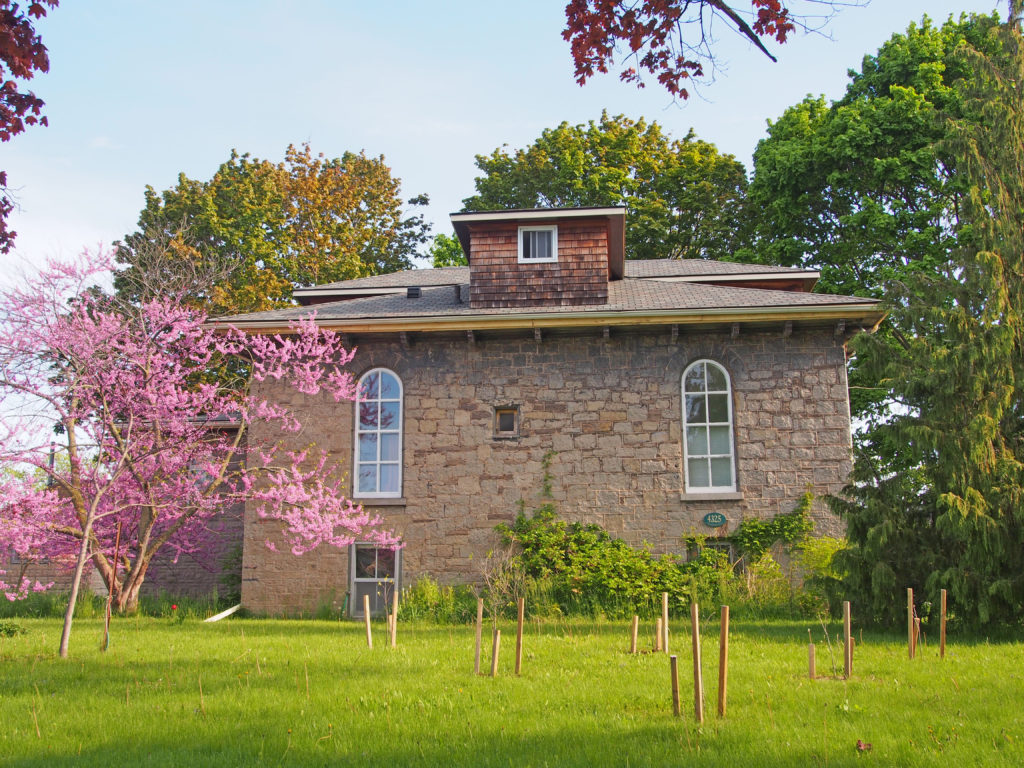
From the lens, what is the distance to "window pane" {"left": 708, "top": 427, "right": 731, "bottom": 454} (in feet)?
49.2

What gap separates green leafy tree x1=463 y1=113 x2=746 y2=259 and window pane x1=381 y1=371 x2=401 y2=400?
48.7ft

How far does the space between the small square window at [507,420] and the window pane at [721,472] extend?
327 centimetres

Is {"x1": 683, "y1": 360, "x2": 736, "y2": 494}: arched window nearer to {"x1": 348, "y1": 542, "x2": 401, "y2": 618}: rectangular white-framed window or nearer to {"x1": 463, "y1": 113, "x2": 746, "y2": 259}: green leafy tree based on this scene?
{"x1": 348, "y1": 542, "x2": 401, "y2": 618}: rectangular white-framed window

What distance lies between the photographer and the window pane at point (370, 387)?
15.6 meters

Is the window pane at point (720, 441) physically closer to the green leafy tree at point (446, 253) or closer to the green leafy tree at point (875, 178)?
the green leafy tree at point (875, 178)

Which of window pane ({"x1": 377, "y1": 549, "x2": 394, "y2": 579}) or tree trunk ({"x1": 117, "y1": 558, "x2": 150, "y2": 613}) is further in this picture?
tree trunk ({"x1": 117, "y1": 558, "x2": 150, "y2": 613})

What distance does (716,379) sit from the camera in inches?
598

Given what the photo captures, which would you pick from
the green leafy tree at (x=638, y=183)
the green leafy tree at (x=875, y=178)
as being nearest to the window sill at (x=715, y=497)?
the green leafy tree at (x=875, y=178)

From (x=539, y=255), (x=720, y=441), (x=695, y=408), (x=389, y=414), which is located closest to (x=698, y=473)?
(x=720, y=441)

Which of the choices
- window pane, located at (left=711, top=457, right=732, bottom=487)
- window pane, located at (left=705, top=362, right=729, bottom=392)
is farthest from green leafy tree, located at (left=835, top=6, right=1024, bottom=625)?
window pane, located at (left=705, top=362, right=729, bottom=392)

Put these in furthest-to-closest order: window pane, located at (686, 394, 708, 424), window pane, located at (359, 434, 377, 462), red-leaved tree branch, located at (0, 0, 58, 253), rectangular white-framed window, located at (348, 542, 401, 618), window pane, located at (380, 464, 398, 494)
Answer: window pane, located at (359, 434, 377, 462)
window pane, located at (380, 464, 398, 494)
window pane, located at (686, 394, 708, 424)
rectangular white-framed window, located at (348, 542, 401, 618)
red-leaved tree branch, located at (0, 0, 58, 253)

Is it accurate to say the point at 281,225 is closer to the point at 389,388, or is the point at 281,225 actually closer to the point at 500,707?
the point at 389,388

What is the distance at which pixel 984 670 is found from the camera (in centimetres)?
811

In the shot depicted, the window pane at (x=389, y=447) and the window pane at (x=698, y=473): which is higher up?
the window pane at (x=389, y=447)
